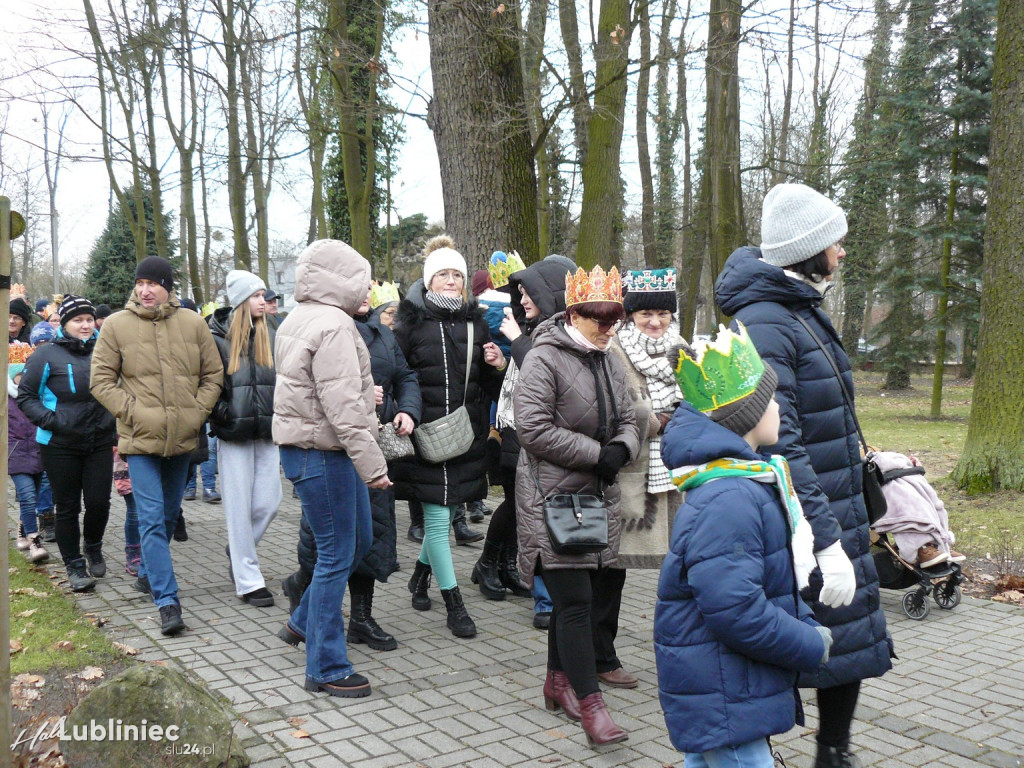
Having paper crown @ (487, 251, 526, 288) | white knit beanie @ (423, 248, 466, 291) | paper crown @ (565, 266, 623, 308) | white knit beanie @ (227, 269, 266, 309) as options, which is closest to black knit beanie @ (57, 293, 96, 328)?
white knit beanie @ (227, 269, 266, 309)

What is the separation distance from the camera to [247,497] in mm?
6461

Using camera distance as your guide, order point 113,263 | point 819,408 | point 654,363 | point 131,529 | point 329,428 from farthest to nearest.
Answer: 1. point 113,263
2. point 131,529
3. point 654,363
4. point 329,428
5. point 819,408

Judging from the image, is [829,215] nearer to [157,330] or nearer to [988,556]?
[157,330]

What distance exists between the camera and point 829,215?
351 centimetres

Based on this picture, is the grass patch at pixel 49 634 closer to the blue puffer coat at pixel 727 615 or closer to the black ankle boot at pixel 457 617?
the black ankle boot at pixel 457 617

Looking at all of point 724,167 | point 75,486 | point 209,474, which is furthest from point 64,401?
point 724,167

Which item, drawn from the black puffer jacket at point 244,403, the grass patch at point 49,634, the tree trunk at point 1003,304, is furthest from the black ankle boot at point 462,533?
the tree trunk at point 1003,304

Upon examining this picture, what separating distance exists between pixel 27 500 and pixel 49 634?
2.94 meters

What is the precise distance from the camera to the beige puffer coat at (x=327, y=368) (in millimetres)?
4551

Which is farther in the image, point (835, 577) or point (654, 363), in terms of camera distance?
point (654, 363)

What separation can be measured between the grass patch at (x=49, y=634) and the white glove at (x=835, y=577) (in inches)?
146

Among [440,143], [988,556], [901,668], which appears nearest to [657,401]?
[901,668]

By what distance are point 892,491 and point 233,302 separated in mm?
4482

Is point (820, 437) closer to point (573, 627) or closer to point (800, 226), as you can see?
point (800, 226)
